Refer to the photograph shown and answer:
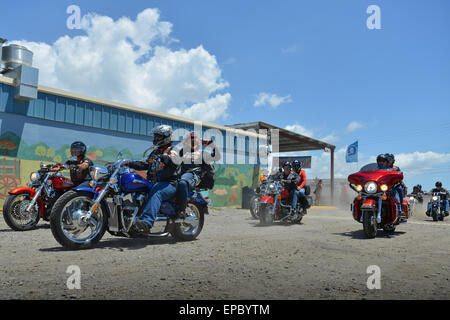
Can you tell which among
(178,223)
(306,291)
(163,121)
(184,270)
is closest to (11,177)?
(163,121)

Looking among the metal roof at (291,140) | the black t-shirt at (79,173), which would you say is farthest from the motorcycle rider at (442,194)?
the black t-shirt at (79,173)

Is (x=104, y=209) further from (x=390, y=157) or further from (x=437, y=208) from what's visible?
(x=437, y=208)

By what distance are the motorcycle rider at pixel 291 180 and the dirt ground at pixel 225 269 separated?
377 cm

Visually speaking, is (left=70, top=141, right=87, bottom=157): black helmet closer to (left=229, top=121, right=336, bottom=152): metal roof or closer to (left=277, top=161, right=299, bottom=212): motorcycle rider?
(left=277, top=161, right=299, bottom=212): motorcycle rider

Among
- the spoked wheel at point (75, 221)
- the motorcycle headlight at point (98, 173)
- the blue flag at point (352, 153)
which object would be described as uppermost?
the blue flag at point (352, 153)

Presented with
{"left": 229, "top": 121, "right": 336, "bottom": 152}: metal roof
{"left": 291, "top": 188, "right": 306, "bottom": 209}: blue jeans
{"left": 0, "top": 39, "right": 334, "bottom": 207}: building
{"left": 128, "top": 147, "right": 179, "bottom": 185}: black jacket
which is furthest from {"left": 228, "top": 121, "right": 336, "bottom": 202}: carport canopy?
{"left": 128, "top": 147, "right": 179, "bottom": 185}: black jacket

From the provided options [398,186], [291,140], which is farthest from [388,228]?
[291,140]

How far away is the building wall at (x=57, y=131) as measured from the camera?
499 inches

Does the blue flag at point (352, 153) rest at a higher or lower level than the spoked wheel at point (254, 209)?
higher

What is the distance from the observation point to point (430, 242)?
674 cm

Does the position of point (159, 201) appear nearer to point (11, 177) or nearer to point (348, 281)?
point (348, 281)

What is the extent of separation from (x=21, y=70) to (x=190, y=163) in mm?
9921

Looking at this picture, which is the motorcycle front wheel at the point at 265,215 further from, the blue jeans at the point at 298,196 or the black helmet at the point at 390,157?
the black helmet at the point at 390,157
